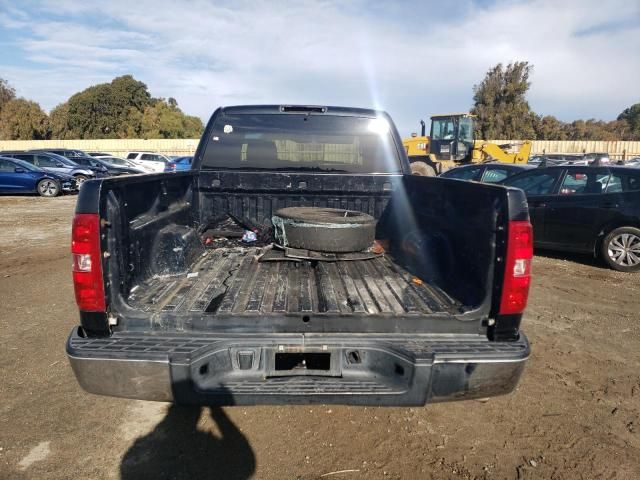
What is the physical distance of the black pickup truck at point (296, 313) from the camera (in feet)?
6.54

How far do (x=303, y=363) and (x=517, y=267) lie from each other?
118cm

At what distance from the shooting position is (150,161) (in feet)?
82.7

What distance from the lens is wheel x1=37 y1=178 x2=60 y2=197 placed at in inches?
639

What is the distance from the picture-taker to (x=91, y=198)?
6.50 feet

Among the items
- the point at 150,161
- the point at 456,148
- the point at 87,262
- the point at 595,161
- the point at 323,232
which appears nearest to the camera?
the point at 87,262

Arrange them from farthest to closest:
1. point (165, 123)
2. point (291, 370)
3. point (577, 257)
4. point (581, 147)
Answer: point (165, 123), point (581, 147), point (577, 257), point (291, 370)

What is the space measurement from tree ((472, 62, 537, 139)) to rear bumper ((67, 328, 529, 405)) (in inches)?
1914

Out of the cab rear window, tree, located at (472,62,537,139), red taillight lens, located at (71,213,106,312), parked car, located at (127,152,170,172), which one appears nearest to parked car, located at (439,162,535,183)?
the cab rear window

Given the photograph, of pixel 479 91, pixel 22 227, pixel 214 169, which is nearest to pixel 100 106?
pixel 479 91

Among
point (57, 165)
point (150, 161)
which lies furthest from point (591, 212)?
point (150, 161)

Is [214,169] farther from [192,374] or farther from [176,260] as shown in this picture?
[192,374]

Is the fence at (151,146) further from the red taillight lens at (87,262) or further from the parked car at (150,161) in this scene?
the red taillight lens at (87,262)

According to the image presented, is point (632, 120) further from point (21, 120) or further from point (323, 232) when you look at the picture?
point (21, 120)

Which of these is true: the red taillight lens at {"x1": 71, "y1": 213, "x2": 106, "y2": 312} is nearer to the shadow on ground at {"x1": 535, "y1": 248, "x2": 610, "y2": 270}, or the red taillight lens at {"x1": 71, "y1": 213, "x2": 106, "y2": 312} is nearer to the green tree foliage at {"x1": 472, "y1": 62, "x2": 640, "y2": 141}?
the shadow on ground at {"x1": 535, "y1": 248, "x2": 610, "y2": 270}
